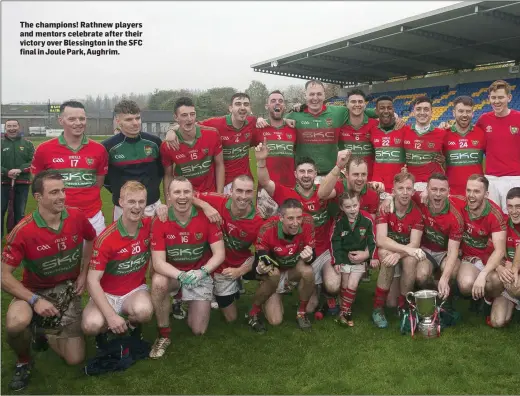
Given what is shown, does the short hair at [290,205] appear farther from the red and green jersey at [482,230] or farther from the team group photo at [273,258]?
the red and green jersey at [482,230]

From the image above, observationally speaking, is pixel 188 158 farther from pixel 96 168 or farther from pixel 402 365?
pixel 402 365

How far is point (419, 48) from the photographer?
21375 millimetres

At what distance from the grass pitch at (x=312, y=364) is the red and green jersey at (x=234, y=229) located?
69cm

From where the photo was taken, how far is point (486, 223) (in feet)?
14.7

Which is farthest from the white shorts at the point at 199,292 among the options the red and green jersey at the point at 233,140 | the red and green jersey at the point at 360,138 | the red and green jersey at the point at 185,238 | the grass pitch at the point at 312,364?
the red and green jersey at the point at 360,138

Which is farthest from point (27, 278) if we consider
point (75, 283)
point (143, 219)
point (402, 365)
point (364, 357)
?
point (402, 365)

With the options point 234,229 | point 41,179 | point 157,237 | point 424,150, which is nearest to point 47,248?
point 41,179

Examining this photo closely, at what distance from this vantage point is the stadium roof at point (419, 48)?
16.3 metres

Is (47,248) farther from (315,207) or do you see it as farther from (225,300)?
(315,207)

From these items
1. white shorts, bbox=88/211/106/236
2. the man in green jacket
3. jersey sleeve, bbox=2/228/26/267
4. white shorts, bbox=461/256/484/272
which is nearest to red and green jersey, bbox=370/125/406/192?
white shorts, bbox=461/256/484/272

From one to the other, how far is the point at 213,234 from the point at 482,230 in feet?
8.51

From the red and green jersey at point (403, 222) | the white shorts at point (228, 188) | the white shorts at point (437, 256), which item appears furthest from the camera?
the white shorts at point (228, 188)

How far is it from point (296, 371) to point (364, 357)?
0.61 m

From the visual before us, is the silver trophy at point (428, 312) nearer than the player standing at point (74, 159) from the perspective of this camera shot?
Yes
